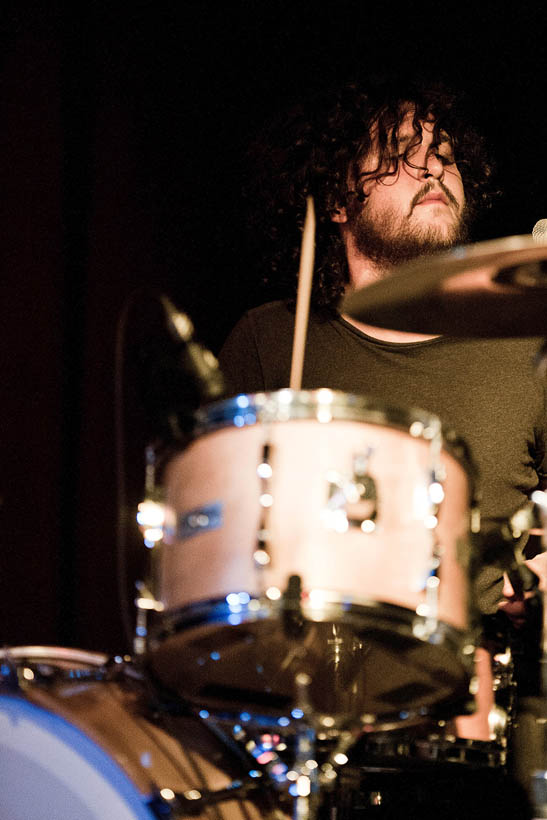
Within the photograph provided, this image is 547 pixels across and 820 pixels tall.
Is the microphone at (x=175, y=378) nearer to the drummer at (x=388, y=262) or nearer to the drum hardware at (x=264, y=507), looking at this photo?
the drum hardware at (x=264, y=507)

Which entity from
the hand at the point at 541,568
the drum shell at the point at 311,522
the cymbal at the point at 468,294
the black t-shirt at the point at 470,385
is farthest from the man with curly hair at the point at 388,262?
the drum shell at the point at 311,522

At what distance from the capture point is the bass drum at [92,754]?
1282 mm

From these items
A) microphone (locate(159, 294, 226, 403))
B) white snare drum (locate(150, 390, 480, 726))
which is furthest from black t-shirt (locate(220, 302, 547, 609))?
microphone (locate(159, 294, 226, 403))

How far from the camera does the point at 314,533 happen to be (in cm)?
119

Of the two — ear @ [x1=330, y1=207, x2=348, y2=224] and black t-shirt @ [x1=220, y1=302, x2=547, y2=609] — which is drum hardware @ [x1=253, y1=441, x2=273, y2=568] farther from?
ear @ [x1=330, y1=207, x2=348, y2=224]

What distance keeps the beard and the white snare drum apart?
1.00 metres

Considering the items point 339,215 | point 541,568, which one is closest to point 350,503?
point 541,568

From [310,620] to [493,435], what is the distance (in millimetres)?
900

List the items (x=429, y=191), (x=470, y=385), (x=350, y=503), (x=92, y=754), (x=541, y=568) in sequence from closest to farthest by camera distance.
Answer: (x=350, y=503), (x=92, y=754), (x=541, y=568), (x=470, y=385), (x=429, y=191)

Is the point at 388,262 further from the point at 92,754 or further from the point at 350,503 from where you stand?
the point at 92,754

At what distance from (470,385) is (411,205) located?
48cm

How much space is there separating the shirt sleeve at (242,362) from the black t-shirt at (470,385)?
32mm

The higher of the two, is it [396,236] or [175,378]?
[396,236]

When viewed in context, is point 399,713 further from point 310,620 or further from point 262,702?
point 310,620
